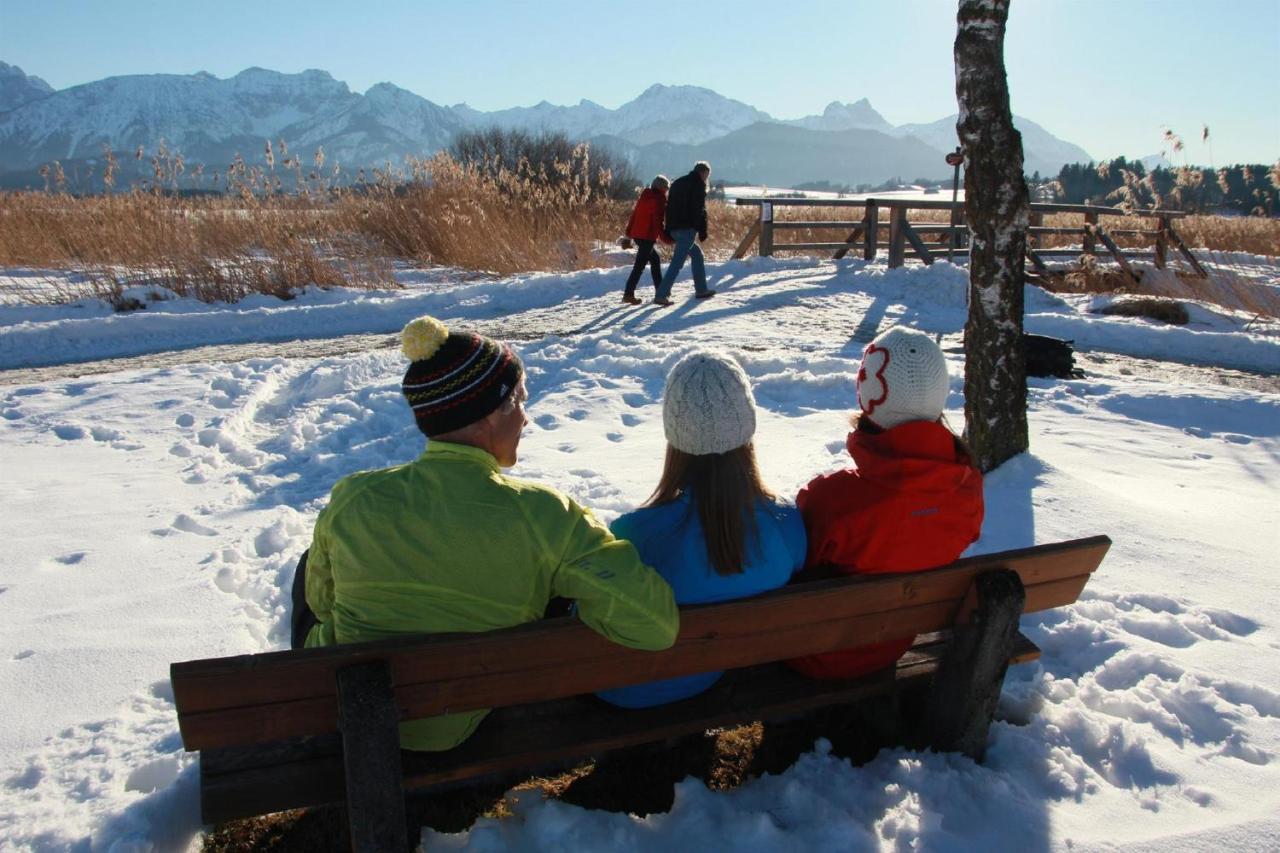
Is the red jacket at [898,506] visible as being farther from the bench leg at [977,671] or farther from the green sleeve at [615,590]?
the green sleeve at [615,590]

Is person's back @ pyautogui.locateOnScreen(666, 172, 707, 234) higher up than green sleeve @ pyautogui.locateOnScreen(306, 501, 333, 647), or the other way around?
person's back @ pyautogui.locateOnScreen(666, 172, 707, 234)

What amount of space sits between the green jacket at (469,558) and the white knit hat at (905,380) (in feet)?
2.96

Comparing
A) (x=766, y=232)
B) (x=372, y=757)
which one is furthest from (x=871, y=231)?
(x=372, y=757)

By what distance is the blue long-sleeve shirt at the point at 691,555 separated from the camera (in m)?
2.04

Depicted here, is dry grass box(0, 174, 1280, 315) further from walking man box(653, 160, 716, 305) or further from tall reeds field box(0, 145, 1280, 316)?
walking man box(653, 160, 716, 305)

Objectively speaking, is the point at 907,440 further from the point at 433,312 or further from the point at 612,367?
the point at 433,312

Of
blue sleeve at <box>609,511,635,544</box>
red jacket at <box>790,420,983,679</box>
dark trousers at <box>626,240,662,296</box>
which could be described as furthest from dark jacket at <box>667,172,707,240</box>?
blue sleeve at <box>609,511,635,544</box>

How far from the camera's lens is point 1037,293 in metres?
12.2

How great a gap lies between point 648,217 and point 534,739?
9295 millimetres

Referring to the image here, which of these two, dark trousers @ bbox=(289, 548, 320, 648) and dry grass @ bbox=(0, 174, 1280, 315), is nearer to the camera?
dark trousers @ bbox=(289, 548, 320, 648)

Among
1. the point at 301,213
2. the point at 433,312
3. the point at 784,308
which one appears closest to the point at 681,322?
the point at 784,308

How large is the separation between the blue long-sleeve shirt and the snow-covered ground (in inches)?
15.1

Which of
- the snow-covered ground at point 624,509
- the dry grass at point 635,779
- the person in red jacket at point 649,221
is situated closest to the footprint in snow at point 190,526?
the snow-covered ground at point 624,509

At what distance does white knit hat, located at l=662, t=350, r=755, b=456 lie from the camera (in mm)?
1979
